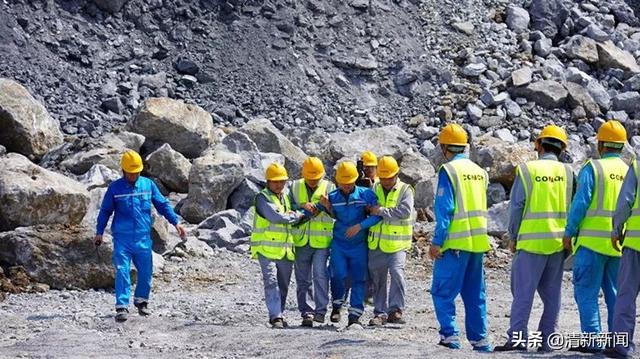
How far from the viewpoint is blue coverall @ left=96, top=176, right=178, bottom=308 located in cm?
1190

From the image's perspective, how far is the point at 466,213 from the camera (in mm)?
9828

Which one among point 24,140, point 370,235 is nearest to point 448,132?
point 370,235

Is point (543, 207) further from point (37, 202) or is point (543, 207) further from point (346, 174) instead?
point (37, 202)

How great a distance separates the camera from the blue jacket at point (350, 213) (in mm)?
11430

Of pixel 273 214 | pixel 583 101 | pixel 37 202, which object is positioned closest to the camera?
pixel 273 214

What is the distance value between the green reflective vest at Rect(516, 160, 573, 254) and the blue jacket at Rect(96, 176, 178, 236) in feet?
13.5

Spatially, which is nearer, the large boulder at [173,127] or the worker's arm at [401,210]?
the worker's arm at [401,210]

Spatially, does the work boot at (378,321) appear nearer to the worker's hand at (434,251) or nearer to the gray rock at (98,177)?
the worker's hand at (434,251)

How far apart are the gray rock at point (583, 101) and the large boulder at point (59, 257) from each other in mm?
14139

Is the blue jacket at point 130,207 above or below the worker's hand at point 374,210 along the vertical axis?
below

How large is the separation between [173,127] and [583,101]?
955 centimetres

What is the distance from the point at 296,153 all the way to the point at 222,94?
5.34 metres

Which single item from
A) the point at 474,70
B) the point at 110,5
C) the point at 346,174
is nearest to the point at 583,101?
the point at 474,70

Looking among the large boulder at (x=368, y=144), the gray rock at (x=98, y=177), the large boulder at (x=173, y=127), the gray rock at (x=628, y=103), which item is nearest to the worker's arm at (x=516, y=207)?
the gray rock at (x=98, y=177)
